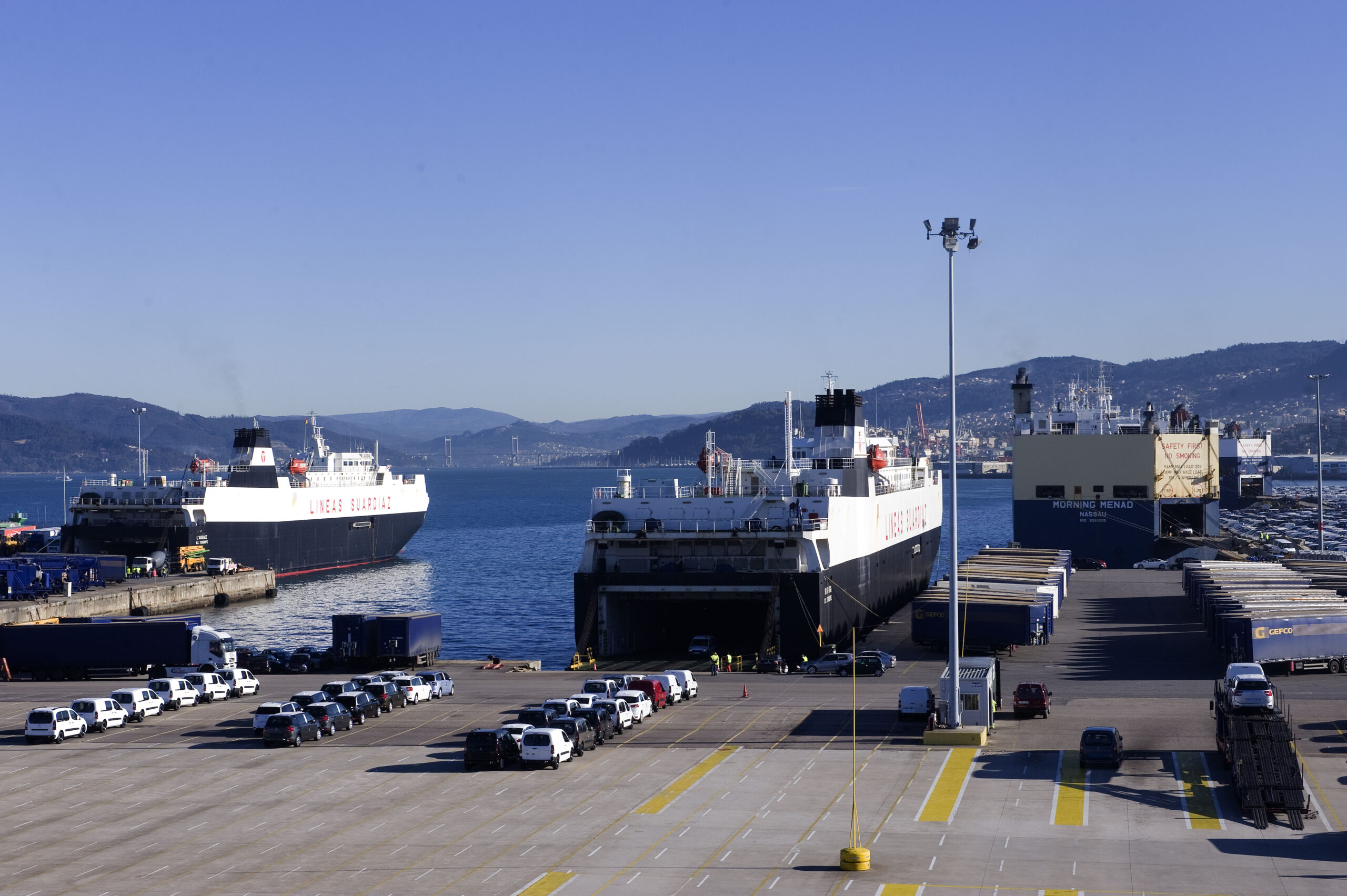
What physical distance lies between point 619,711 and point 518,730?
465 centimetres

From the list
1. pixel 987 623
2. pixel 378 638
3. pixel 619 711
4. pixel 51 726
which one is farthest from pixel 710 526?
pixel 51 726

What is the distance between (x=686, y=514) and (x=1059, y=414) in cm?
7882

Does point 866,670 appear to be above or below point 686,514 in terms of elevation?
below

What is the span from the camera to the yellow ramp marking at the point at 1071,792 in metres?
30.3

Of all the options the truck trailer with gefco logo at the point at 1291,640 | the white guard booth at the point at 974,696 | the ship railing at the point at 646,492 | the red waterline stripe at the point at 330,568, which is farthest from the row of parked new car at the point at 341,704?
the red waterline stripe at the point at 330,568

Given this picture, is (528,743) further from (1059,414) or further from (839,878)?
(1059,414)

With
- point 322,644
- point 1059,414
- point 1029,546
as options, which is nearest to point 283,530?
point 322,644

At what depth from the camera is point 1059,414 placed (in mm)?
132125

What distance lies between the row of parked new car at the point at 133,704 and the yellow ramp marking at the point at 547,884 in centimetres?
2270

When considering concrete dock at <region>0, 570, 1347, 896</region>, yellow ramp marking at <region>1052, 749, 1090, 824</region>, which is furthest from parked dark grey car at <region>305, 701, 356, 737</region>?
yellow ramp marking at <region>1052, 749, 1090, 824</region>

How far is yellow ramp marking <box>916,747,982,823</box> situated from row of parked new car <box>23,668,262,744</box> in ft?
87.1

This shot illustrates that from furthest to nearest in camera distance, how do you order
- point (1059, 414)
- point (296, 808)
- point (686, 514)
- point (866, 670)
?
point (1059, 414) < point (686, 514) < point (866, 670) < point (296, 808)

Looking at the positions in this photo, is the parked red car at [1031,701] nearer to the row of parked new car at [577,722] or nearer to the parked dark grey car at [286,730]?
the row of parked new car at [577,722]

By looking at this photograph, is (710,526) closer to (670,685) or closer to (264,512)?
(670,685)
